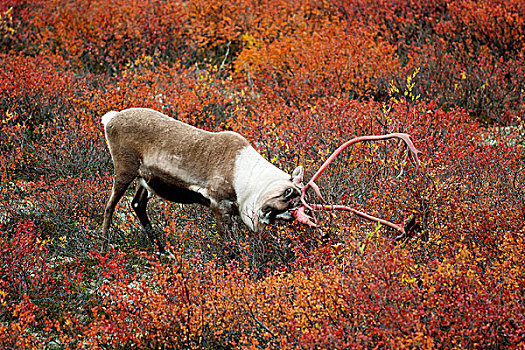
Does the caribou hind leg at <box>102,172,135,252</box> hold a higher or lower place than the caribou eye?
lower

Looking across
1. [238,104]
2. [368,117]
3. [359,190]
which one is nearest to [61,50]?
[238,104]

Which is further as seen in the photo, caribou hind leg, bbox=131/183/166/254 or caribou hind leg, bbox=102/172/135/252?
caribou hind leg, bbox=131/183/166/254

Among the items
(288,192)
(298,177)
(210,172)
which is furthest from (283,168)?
(288,192)

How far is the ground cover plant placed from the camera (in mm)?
3828

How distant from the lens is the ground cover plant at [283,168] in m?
3.83

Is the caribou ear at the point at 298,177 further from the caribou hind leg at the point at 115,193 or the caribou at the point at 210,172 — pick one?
the caribou hind leg at the point at 115,193

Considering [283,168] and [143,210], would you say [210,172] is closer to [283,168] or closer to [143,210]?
[143,210]

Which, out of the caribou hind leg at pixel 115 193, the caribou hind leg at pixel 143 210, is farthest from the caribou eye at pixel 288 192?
the caribou hind leg at pixel 143 210

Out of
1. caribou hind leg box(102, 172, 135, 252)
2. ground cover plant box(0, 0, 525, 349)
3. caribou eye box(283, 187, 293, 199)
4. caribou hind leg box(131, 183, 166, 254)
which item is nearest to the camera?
ground cover plant box(0, 0, 525, 349)

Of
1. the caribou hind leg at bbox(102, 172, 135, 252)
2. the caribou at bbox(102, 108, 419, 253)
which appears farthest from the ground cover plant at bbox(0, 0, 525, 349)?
the caribou at bbox(102, 108, 419, 253)

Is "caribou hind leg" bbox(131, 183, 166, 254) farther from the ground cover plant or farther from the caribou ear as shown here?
the caribou ear

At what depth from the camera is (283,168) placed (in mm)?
5879

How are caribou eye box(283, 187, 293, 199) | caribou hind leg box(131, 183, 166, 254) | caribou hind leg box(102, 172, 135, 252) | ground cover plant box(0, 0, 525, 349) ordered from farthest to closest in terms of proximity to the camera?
caribou hind leg box(131, 183, 166, 254)
caribou hind leg box(102, 172, 135, 252)
caribou eye box(283, 187, 293, 199)
ground cover plant box(0, 0, 525, 349)

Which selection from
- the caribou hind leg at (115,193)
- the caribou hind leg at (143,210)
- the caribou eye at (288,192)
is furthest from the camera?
the caribou hind leg at (143,210)
